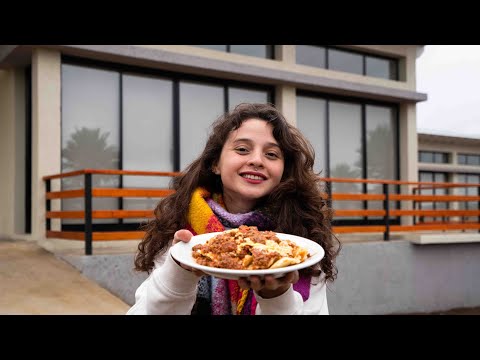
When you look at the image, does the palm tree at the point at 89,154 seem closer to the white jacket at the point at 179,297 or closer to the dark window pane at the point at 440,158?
the white jacket at the point at 179,297

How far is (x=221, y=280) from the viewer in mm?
1874

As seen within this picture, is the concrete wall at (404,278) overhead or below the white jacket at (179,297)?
below

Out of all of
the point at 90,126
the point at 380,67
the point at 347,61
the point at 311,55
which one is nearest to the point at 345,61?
the point at 347,61

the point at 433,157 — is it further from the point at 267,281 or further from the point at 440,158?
the point at 267,281

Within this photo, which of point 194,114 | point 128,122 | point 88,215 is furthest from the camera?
point 194,114

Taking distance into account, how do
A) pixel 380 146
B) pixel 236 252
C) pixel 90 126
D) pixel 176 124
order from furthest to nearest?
pixel 380 146
pixel 176 124
pixel 90 126
pixel 236 252

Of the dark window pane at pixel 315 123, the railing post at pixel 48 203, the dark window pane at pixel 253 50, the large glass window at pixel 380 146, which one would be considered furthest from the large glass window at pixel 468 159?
the railing post at pixel 48 203

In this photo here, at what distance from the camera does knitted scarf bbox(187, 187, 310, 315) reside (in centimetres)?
181

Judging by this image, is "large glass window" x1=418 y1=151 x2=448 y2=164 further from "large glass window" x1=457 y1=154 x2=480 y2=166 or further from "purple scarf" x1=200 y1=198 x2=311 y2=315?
"purple scarf" x1=200 y1=198 x2=311 y2=315

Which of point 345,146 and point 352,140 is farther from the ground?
point 352,140

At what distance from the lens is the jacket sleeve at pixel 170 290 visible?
1629mm

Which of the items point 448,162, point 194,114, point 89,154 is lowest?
point 89,154

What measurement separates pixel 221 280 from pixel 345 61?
10369 mm

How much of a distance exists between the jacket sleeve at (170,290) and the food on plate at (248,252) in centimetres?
9
